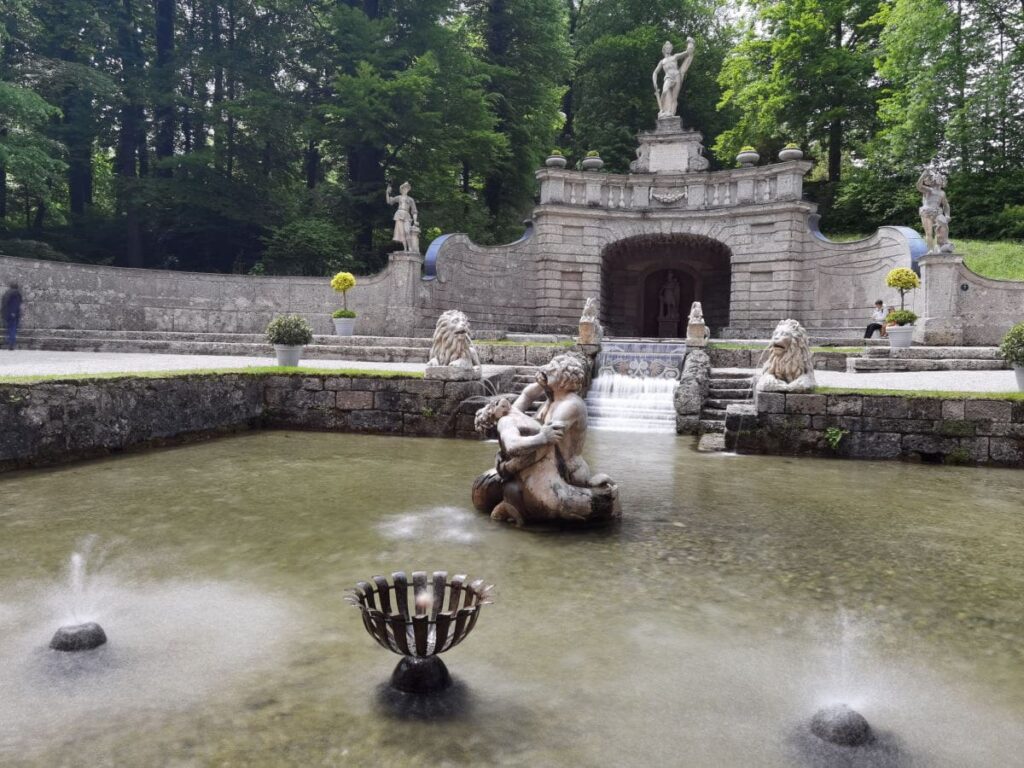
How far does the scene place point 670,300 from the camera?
2702cm

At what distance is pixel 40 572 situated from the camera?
3.97 metres

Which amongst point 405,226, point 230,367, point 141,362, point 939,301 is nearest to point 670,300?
point 939,301

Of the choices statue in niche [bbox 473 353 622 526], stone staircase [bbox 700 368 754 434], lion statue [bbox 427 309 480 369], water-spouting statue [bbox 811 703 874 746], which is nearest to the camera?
water-spouting statue [bbox 811 703 874 746]

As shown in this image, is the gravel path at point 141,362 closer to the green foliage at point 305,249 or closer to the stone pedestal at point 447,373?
the stone pedestal at point 447,373

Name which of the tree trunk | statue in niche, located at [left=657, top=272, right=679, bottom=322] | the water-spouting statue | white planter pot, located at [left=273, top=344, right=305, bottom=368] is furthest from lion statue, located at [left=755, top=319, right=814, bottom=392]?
the tree trunk

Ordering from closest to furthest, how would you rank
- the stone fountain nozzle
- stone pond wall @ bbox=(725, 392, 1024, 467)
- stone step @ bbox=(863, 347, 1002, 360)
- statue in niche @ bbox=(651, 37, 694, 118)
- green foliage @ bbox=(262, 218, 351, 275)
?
1. the stone fountain nozzle
2. stone pond wall @ bbox=(725, 392, 1024, 467)
3. stone step @ bbox=(863, 347, 1002, 360)
4. green foliage @ bbox=(262, 218, 351, 275)
5. statue in niche @ bbox=(651, 37, 694, 118)

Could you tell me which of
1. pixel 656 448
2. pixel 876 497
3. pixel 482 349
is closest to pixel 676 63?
pixel 482 349

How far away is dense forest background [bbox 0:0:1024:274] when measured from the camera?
82.6 ft

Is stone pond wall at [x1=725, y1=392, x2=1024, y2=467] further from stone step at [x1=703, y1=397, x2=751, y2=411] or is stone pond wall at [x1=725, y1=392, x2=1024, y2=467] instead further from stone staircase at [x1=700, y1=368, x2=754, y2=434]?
stone step at [x1=703, y1=397, x2=751, y2=411]

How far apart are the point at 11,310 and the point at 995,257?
28944mm

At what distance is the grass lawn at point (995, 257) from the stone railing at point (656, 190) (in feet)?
11.9

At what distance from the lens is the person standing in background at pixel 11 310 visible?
58.6 feet

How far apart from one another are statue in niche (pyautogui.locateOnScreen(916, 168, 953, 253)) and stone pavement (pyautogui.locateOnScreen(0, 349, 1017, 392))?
219 inches

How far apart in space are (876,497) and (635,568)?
3.41 m
